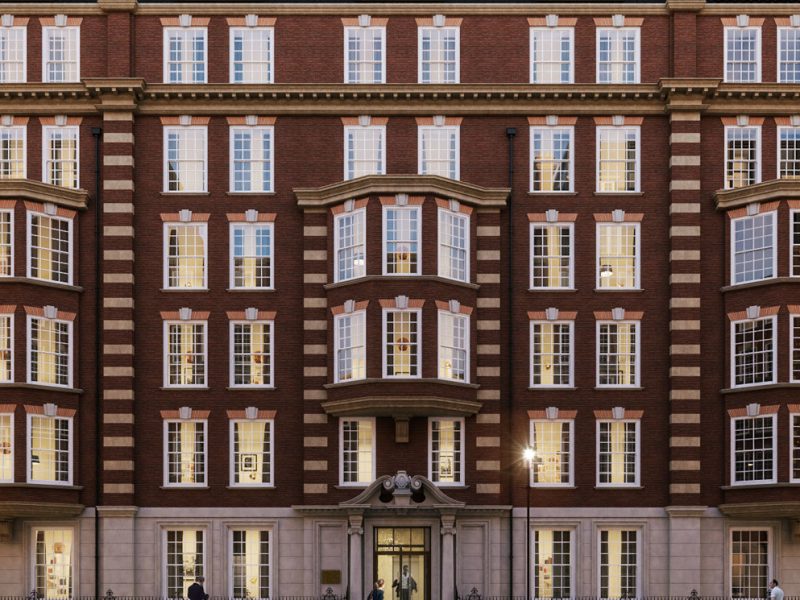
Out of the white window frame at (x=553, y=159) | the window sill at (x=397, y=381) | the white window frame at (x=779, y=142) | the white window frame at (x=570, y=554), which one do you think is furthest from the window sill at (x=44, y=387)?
the white window frame at (x=779, y=142)

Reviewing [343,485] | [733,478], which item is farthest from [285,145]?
[733,478]

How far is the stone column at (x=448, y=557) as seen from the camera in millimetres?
37094

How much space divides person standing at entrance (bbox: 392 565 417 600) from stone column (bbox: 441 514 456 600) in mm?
1198

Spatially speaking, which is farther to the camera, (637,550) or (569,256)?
(569,256)

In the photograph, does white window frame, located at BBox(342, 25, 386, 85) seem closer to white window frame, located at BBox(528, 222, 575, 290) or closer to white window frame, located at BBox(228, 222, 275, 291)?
white window frame, located at BBox(228, 222, 275, 291)

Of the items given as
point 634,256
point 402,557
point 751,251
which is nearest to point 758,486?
point 751,251

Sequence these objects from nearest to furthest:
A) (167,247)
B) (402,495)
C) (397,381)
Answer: (397,381)
(402,495)
(167,247)

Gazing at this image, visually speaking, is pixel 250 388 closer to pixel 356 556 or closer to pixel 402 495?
pixel 402 495

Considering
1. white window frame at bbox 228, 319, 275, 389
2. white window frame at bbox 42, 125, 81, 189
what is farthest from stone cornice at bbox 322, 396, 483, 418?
white window frame at bbox 42, 125, 81, 189

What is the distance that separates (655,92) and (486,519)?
56.7 feet

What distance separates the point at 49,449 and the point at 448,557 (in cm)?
1502

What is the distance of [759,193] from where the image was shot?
38.0 metres

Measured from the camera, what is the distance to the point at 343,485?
38.1 meters

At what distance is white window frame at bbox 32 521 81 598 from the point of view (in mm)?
37625
